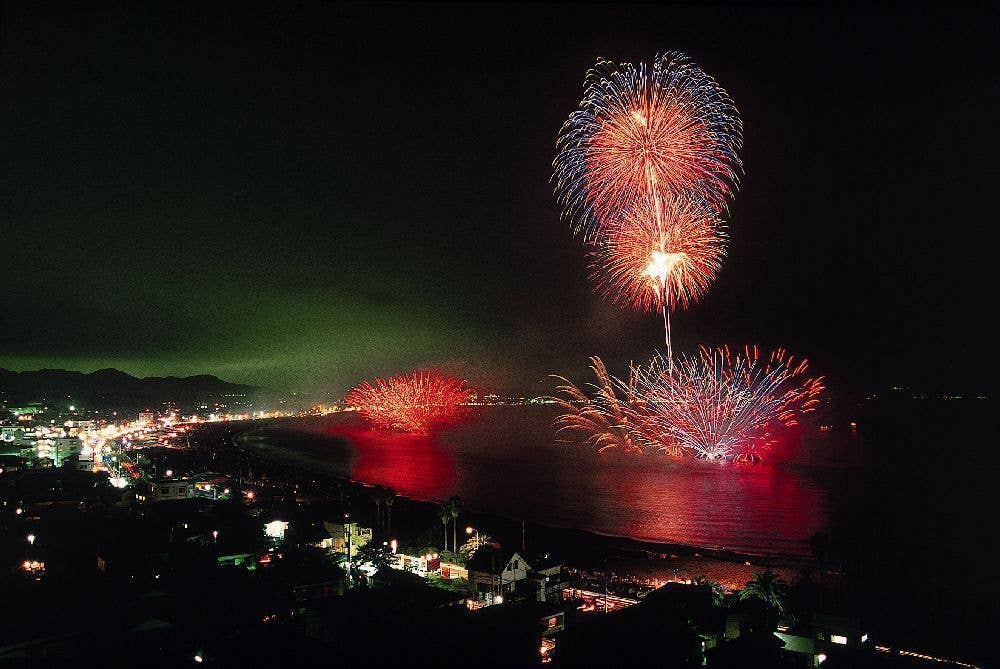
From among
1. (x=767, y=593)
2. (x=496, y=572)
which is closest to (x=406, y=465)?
(x=496, y=572)

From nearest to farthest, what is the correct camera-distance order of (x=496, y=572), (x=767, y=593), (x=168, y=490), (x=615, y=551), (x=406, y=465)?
(x=767, y=593) < (x=496, y=572) < (x=615, y=551) < (x=168, y=490) < (x=406, y=465)

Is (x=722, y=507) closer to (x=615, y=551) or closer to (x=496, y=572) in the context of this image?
(x=615, y=551)

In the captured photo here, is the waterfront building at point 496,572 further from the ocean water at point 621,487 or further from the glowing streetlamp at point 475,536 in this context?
the ocean water at point 621,487

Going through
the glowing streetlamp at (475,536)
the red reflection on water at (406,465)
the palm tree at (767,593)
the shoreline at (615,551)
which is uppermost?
the palm tree at (767,593)

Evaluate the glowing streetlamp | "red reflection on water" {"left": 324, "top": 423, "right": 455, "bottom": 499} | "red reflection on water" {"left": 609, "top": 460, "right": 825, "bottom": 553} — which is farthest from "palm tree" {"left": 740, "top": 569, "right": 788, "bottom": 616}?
"red reflection on water" {"left": 324, "top": 423, "right": 455, "bottom": 499}

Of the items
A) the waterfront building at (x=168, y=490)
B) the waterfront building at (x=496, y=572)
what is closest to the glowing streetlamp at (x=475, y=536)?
the waterfront building at (x=496, y=572)

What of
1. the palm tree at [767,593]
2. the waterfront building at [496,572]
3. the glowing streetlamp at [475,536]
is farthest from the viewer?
the glowing streetlamp at [475,536]

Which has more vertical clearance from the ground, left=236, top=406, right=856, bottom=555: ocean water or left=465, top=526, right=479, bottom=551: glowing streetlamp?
left=465, top=526, right=479, bottom=551: glowing streetlamp

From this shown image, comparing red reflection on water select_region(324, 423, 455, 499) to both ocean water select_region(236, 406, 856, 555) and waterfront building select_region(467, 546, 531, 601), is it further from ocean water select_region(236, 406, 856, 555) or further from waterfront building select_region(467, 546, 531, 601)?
waterfront building select_region(467, 546, 531, 601)

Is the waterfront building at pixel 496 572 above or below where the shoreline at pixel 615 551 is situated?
above
